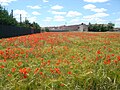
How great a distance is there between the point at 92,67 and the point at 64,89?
6.00 feet

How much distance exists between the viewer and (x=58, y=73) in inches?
222

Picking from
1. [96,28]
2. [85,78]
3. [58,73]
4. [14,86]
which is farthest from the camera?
[96,28]

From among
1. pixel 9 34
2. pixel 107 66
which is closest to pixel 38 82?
pixel 107 66

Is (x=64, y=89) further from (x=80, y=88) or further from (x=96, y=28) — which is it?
(x=96, y=28)

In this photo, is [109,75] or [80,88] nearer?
[80,88]

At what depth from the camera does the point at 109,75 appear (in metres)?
5.34

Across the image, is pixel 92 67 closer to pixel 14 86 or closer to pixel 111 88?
pixel 111 88

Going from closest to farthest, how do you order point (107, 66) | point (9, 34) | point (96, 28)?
point (107, 66) → point (9, 34) → point (96, 28)

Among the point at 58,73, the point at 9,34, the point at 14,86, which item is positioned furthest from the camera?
the point at 9,34

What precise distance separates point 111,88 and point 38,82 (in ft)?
5.03

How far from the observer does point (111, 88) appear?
192 inches

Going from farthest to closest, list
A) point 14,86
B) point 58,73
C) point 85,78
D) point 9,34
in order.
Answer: point 9,34, point 58,73, point 85,78, point 14,86

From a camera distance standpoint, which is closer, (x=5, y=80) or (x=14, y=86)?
(x=14, y=86)

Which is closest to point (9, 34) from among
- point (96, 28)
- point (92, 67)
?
point (92, 67)
